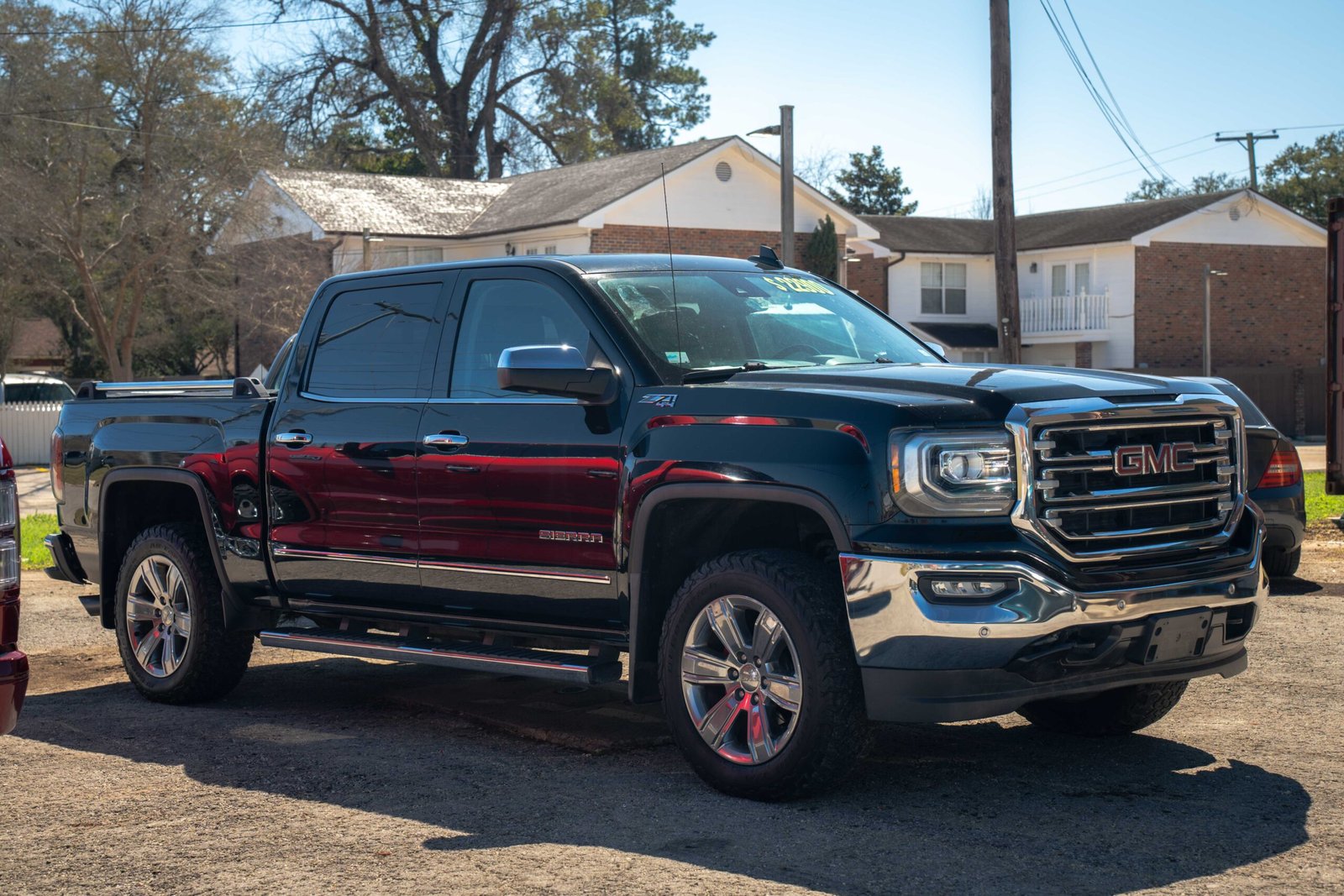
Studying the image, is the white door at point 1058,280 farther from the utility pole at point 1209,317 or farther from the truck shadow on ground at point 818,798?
the truck shadow on ground at point 818,798

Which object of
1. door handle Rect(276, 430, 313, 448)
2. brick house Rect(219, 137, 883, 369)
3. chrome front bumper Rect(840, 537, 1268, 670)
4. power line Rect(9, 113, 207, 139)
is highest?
power line Rect(9, 113, 207, 139)

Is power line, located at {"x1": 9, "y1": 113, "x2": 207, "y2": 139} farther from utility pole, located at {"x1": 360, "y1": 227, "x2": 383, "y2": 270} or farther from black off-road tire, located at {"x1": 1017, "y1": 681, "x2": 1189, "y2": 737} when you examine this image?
black off-road tire, located at {"x1": 1017, "y1": 681, "x2": 1189, "y2": 737}

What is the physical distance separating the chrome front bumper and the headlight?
20cm

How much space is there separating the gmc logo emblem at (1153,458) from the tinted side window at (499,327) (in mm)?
2252

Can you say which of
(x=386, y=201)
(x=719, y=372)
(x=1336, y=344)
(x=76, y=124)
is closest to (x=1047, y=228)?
(x=386, y=201)

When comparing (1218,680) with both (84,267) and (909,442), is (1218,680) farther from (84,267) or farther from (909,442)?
(84,267)

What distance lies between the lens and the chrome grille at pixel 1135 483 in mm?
5270

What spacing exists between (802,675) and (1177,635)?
1293 mm

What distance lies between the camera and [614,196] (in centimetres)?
Result: 3600

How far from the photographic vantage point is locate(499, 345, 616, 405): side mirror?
5973 mm

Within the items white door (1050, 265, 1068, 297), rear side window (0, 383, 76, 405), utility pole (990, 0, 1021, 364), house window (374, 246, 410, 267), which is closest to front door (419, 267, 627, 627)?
utility pole (990, 0, 1021, 364)

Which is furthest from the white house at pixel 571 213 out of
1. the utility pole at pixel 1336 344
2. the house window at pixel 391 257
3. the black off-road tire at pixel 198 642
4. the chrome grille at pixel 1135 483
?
the chrome grille at pixel 1135 483

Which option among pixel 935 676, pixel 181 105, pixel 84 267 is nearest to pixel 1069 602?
pixel 935 676

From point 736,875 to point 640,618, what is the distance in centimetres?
143
